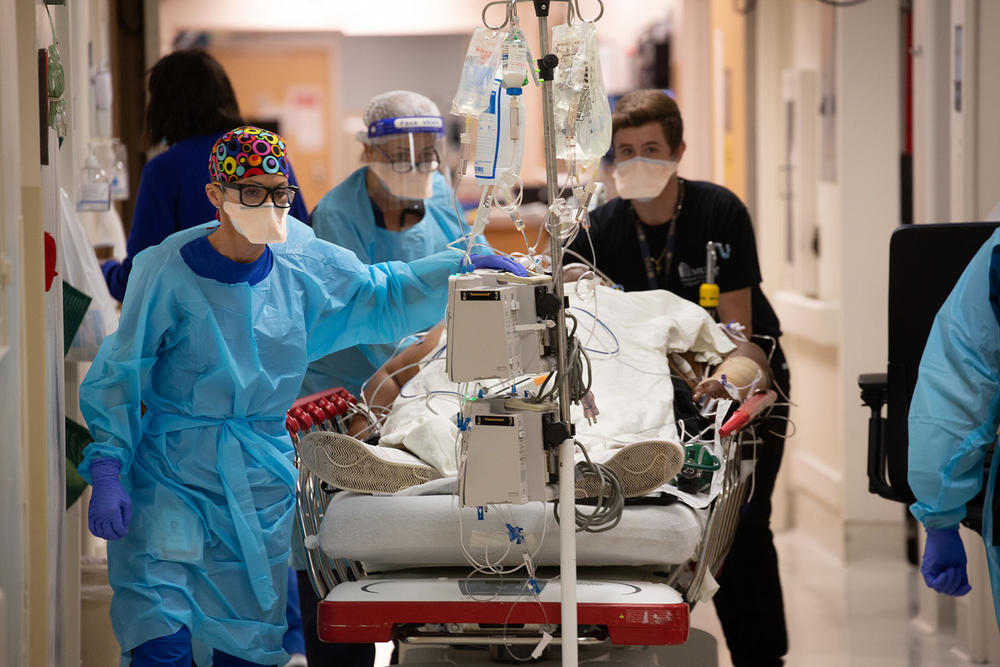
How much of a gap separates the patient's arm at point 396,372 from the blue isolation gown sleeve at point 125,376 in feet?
2.18

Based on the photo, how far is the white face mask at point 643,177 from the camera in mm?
3225

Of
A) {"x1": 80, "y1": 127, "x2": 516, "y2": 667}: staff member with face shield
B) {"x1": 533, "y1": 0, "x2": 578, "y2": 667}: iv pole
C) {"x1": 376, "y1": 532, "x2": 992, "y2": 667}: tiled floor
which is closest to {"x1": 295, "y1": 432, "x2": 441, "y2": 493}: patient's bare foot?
{"x1": 80, "y1": 127, "x2": 516, "y2": 667}: staff member with face shield

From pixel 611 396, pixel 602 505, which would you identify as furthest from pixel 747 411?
pixel 602 505

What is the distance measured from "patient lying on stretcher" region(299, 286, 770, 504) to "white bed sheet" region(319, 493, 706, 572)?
0.24 ft

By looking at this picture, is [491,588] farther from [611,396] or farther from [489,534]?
[611,396]

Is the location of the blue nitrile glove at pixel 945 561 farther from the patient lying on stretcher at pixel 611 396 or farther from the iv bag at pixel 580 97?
the iv bag at pixel 580 97

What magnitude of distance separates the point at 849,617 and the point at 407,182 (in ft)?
7.27

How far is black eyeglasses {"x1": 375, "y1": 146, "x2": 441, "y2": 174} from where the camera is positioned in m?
3.23

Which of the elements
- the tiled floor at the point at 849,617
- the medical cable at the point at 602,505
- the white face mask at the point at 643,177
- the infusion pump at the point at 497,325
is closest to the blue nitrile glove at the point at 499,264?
the infusion pump at the point at 497,325

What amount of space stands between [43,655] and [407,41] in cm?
606

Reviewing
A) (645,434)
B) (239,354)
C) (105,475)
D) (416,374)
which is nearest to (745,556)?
(645,434)

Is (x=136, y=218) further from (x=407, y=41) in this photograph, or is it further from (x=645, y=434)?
(x=407, y=41)

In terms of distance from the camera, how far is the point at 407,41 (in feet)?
26.5

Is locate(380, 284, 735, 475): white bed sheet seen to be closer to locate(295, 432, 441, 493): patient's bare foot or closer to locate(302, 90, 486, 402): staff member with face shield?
locate(295, 432, 441, 493): patient's bare foot
